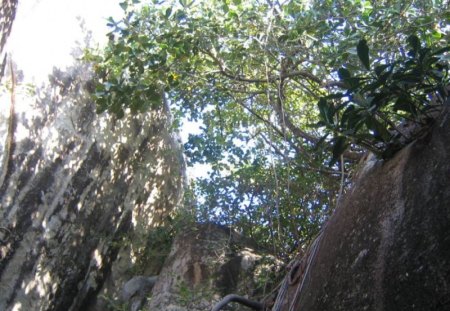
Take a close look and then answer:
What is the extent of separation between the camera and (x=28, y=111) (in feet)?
16.4

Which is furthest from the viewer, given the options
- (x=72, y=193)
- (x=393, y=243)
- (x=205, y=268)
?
(x=72, y=193)

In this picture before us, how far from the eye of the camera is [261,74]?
5281 millimetres

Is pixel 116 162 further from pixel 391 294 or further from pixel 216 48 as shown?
pixel 391 294

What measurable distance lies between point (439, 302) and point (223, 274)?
389cm

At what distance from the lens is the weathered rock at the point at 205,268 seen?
15.6ft

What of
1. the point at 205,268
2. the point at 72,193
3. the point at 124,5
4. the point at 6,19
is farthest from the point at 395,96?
the point at 72,193

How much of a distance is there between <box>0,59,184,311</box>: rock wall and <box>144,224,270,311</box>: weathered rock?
1008 mm

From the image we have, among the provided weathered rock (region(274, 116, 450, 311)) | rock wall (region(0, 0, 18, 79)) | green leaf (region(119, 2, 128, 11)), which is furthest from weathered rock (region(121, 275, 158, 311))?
weathered rock (region(274, 116, 450, 311))

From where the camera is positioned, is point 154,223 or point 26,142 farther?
point 154,223

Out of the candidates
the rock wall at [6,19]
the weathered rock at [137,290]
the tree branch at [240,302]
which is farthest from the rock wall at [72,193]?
the tree branch at [240,302]

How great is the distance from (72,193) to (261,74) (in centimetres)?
264

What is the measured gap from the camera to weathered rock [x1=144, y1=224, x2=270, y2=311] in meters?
4.77

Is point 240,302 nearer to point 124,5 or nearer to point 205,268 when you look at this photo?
point 205,268

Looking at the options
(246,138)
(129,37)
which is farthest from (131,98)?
(246,138)
